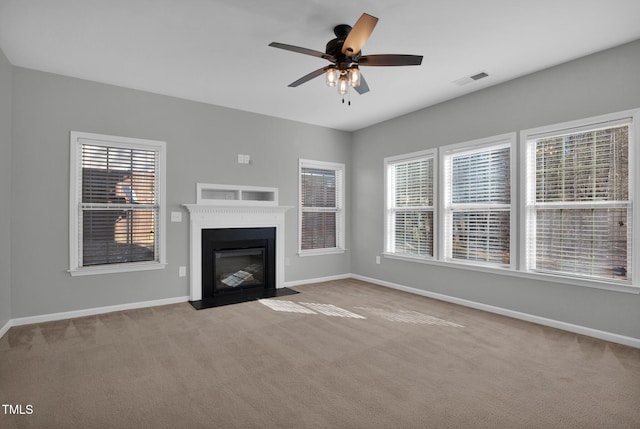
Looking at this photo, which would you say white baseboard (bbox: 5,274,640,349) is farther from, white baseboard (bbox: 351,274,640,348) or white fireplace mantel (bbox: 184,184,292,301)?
white fireplace mantel (bbox: 184,184,292,301)

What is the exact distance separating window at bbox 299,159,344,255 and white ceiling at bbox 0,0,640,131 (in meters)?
1.84

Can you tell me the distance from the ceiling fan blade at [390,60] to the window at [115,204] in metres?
2.97

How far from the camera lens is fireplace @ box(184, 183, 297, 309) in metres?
4.50

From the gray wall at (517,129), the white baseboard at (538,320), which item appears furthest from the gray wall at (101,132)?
the white baseboard at (538,320)

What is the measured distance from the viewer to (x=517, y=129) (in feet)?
12.3

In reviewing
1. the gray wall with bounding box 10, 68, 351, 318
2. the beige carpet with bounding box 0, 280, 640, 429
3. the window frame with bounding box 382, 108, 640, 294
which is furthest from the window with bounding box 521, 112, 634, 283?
the gray wall with bounding box 10, 68, 351, 318

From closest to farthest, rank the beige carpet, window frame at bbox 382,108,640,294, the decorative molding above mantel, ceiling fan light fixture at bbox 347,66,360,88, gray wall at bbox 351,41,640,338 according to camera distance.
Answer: the beige carpet, ceiling fan light fixture at bbox 347,66,360,88, window frame at bbox 382,108,640,294, gray wall at bbox 351,41,640,338, the decorative molding above mantel

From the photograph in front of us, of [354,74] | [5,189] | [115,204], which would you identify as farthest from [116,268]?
[354,74]

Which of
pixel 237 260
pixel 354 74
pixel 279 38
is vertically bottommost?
pixel 237 260

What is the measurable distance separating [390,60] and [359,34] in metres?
0.37

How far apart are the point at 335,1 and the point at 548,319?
370 cm

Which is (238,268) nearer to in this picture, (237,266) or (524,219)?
(237,266)

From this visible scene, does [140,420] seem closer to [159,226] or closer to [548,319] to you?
[159,226]

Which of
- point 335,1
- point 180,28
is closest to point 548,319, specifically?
point 335,1
